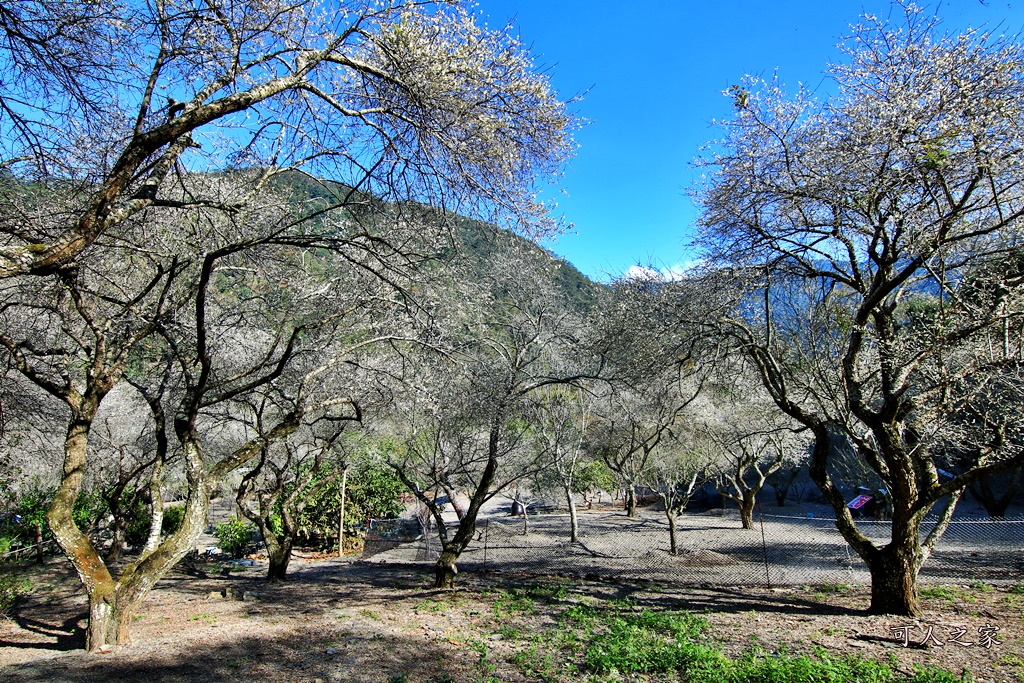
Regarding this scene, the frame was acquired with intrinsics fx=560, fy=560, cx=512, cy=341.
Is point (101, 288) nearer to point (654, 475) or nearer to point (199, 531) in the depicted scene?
point (199, 531)

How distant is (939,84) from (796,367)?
15.3 feet

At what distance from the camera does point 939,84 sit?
16.5 ft

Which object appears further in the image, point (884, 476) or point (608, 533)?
point (608, 533)

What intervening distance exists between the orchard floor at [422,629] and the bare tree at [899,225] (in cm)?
128

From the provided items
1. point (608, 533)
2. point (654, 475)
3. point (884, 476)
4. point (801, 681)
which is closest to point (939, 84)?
point (884, 476)

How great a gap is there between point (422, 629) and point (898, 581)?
5.69 m

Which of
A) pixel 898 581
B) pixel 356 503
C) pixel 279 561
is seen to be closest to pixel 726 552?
pixel 898 581

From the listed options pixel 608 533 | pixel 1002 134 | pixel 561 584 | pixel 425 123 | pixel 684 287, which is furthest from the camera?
pixel 608 533

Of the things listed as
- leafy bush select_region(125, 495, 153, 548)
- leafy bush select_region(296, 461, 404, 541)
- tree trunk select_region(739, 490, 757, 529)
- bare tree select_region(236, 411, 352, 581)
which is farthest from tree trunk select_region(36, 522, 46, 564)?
tree trunk select_region(739, 490, 757, 529)

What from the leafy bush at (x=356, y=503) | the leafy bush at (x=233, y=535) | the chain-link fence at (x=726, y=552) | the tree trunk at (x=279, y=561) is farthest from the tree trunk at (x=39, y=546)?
the chain-link fence at (x=726, y=552)

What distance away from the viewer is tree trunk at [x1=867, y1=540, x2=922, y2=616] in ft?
21.5

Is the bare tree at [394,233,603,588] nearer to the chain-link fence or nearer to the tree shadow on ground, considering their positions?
the tree shadow on ground

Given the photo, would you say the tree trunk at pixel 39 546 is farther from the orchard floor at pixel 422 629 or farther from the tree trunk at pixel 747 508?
the tree trunk at pixel 747 508

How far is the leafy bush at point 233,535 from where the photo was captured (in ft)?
45.8
